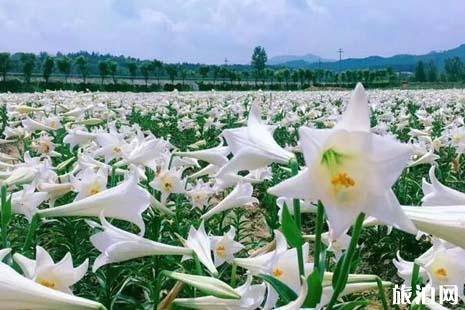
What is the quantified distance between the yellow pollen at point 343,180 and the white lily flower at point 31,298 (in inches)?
19.3

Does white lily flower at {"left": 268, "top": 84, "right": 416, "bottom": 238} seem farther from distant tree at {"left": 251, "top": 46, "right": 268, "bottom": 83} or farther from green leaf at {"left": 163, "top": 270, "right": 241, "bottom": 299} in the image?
distant tree at {"left": 251, "top": 46, "right": 268, "bottom": 83}

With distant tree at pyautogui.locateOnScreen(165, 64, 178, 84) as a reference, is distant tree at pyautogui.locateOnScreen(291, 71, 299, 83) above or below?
below

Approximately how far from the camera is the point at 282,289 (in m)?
1.44

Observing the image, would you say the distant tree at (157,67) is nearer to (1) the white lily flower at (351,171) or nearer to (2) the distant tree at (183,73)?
(2) the distant tree at (183,73)

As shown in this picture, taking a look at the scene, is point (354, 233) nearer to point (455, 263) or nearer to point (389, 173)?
point (389, 173)

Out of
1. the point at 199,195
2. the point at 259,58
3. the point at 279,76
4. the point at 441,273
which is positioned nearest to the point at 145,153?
the point at 199,195

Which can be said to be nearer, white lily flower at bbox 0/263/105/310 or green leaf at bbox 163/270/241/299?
white lily flower at bbox 0/263/105/310

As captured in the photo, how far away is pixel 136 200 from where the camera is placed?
1.80m

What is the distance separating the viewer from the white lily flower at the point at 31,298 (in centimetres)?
120

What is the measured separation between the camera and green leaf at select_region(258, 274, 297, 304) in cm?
142

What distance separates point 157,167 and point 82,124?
246 centimetres

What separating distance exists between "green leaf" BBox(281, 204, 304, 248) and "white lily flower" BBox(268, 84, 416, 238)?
131mm

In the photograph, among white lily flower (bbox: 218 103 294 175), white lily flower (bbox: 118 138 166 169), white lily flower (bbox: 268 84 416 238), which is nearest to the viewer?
white lily flower (bbox: 268 84 416 238)

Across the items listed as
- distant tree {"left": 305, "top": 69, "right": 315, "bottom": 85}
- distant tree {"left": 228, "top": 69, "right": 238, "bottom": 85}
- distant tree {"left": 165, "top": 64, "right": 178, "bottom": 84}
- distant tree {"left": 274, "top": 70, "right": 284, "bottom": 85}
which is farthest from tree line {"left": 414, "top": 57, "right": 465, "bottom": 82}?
distant tree {"left": 165, "top": 64, "right": 178, "bottom": 84}
